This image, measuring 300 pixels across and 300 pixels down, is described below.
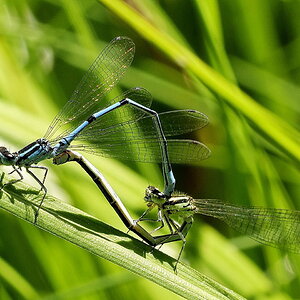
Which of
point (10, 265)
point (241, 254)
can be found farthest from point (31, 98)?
point (241, 254)

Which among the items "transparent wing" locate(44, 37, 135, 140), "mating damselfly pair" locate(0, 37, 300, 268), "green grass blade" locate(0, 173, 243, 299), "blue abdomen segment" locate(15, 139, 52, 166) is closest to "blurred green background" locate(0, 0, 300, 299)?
"transparent wing" locate(44, 37, 135, 140)

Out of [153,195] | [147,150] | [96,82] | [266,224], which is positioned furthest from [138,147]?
[266,224]

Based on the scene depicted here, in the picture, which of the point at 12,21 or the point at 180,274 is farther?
the point at 12,21

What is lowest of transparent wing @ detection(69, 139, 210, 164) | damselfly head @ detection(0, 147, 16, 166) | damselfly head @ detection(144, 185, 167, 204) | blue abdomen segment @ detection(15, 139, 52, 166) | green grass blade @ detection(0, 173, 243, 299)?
green grass blade @ detection(0, 173, 243, 299)

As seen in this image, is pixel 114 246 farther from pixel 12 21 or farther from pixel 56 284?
pixel 12 21

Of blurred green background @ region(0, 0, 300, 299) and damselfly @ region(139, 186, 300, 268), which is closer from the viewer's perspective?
damselfly @ region(139, 186, 300, 268)

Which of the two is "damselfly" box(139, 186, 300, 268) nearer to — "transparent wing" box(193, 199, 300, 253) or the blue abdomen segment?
"transparent wing" box(193, 199, 300, 253)

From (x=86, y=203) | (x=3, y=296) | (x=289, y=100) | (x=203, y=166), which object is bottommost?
(x=3, y=296)
